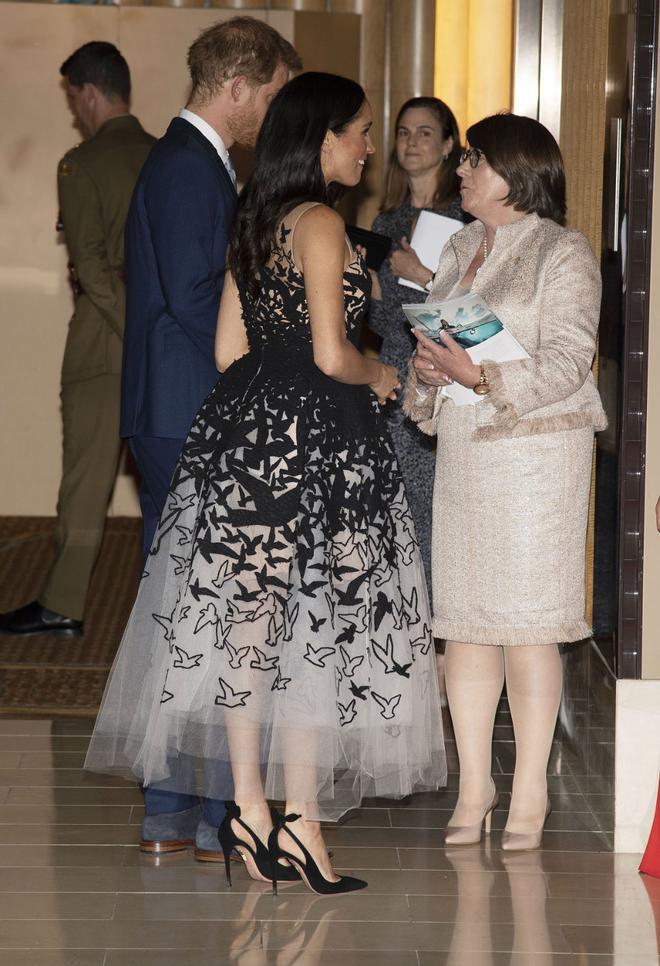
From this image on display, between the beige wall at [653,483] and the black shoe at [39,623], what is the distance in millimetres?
2773

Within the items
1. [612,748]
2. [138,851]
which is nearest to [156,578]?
[138,851]

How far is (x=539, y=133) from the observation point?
11.0ft

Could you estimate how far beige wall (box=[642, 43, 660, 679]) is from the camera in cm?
329

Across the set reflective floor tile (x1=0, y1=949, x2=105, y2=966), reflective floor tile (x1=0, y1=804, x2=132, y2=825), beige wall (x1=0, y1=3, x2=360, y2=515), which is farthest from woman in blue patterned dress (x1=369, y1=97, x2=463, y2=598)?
beige wall (x1=0, y1=3, x2=360, y2=515)

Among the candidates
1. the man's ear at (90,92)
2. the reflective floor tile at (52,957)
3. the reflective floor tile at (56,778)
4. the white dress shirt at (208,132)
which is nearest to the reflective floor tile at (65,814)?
the reflective floor tile at (56,778)

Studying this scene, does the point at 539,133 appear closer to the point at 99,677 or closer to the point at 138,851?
the point at 138,851

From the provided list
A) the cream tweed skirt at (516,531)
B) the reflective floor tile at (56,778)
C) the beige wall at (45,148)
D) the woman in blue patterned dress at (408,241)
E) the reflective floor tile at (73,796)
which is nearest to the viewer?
the cream tweed skirt at (516,531)

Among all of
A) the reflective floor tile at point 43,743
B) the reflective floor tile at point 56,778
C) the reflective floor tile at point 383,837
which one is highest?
the reflective floor tile at point 43,743

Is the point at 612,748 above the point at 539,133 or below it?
below

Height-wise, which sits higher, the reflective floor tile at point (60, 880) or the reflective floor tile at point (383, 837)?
the reflective floor tile at point (383, 837)

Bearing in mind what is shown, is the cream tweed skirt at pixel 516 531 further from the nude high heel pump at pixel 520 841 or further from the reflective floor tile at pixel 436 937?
the reflective floor tile at pixel 436 937

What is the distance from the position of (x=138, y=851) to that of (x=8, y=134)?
5240 millimetres

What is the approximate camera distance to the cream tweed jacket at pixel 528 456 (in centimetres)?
325

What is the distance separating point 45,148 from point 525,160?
4924 millimetres
